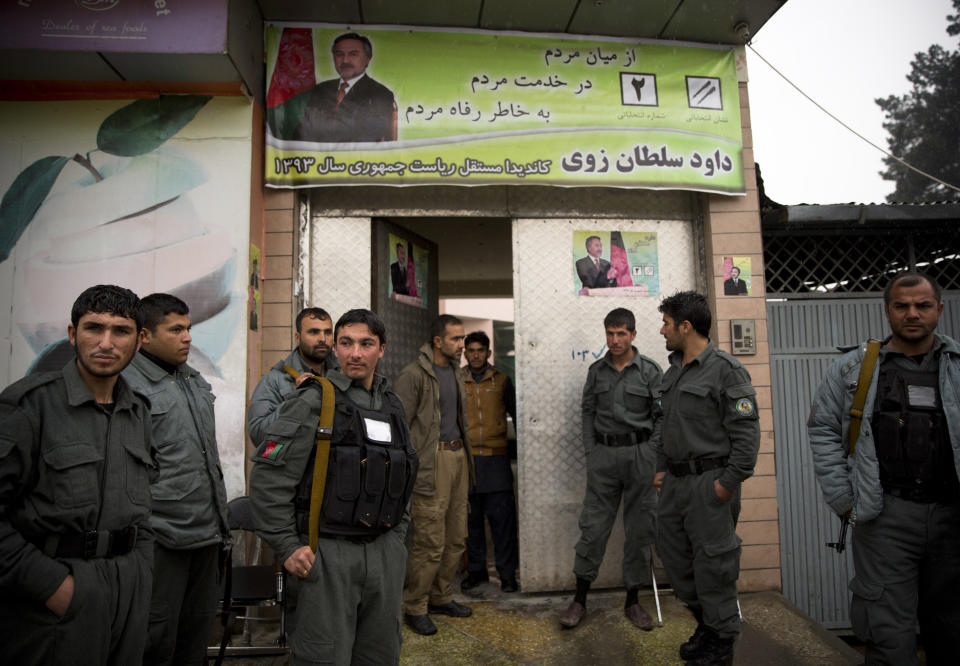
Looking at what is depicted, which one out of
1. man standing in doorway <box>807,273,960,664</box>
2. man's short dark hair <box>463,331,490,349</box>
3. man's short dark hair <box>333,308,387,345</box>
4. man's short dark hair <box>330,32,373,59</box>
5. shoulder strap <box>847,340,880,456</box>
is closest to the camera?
man's short dark hair <box>333,308,387,345</box>

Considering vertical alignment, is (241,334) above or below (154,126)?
below

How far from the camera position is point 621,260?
5.05 metres

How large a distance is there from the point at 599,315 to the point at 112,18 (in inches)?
159

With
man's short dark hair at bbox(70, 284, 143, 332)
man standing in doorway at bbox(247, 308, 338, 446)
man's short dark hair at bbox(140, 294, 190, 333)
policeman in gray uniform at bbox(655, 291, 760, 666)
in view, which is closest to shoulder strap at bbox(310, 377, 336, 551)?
man's short dark hair at bbox(70, 284, 143, 332)

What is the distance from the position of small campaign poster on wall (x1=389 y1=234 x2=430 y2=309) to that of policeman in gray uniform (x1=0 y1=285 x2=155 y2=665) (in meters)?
3.17

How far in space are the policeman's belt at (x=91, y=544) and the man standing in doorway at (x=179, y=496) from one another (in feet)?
1.87

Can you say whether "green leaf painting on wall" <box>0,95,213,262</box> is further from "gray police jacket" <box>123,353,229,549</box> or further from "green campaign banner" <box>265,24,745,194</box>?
"gray police jacket" <box>123,353,229,549</box>

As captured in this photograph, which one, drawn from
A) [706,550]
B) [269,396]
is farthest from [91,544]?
[706,550]

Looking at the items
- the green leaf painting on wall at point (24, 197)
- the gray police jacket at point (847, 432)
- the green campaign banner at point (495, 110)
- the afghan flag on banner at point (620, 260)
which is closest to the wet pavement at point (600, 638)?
the gray police jacket at point (847, 432)

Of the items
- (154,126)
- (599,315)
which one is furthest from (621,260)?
(154,126)

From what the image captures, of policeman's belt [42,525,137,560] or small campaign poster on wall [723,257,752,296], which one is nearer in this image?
policeman's belt [42,525,137,560]

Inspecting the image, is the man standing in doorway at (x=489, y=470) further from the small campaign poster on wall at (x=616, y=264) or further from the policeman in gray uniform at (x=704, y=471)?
the policeman in gray uniform at (x=704, y=471)

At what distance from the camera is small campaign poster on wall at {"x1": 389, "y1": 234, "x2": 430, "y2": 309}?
5.26 metres

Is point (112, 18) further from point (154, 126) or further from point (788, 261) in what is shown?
point (788, 261)
